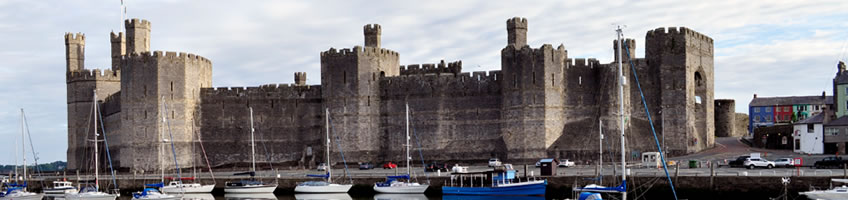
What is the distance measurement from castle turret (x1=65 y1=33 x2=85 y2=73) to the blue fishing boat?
136ft

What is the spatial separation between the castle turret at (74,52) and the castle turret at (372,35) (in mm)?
A: 24403

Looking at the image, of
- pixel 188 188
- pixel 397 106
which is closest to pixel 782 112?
pixel 397 106

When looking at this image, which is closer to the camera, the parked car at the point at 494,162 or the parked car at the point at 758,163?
the parked car at the point at 758,163

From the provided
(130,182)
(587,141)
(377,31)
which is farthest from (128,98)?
(587,141)

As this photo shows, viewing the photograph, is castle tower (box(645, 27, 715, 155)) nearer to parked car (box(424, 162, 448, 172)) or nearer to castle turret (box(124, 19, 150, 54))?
parked car (box(424, 162, 448, 172))

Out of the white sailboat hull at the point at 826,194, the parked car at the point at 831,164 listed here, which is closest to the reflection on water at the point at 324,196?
the white sailboat hull at the point at 826,194

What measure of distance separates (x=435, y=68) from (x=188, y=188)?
25.2m

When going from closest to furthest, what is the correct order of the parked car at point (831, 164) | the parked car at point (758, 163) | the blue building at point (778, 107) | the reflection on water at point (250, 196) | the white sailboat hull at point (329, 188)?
1. the parked car at point (831, 164)
2. the parked car at point (758, 163)
3. the reflection on water at point (250, 196)
4. the white sailboat hull at point (329, 188)
5. the blue building at point (778, 107)

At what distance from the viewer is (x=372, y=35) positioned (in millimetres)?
72500

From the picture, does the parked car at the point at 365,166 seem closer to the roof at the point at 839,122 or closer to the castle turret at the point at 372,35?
the castle turret at the point at 372,35

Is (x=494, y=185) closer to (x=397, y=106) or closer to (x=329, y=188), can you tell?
(x=329, y=188)

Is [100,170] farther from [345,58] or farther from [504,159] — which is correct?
[504,159]

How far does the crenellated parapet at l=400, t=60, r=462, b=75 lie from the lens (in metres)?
75.9

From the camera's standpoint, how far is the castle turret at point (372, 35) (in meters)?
72.2
